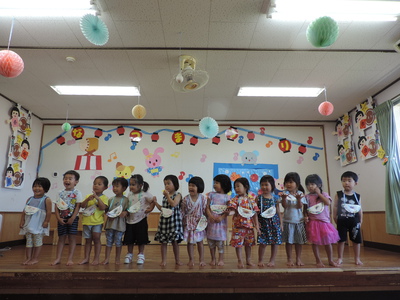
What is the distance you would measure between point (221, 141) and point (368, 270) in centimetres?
434

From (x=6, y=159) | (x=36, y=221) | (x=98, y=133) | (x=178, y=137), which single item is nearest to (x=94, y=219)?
(x=36, y=221)

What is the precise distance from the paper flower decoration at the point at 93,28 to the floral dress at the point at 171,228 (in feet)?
6.21

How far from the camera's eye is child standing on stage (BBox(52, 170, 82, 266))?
10.5 ft

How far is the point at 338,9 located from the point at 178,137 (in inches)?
174

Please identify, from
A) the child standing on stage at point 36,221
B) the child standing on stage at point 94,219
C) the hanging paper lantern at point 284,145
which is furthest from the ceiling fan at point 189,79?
the hanging paper lantern at point 284,145

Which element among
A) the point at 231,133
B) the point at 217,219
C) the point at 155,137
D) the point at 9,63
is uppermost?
the point at 231,133

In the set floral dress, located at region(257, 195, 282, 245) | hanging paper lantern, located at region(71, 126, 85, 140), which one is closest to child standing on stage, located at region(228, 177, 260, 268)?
floral dress, located at region(257, 195, 282, 245)

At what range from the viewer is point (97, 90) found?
5098mm

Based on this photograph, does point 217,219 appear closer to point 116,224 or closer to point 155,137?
point 116,224

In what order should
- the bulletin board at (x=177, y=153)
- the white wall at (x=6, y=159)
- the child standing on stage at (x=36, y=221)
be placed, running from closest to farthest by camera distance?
the child standing on stage at (x=36, y=221) → the white wall at (x=6, y=159) → the bulletin board at (x=177, y=153)

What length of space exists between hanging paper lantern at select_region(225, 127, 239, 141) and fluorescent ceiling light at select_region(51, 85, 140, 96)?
98.3 inches

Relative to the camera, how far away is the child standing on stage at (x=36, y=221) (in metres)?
3.16

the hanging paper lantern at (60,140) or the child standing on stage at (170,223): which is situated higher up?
the hanging paper lantern at (60,140)

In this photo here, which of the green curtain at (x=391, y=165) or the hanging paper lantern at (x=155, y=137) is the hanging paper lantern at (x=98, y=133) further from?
the green curtain at (x=391, y=165)
